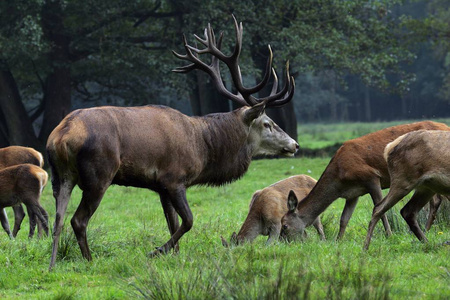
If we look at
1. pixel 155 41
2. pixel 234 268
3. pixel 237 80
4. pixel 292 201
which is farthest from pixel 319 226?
pixel 155 41

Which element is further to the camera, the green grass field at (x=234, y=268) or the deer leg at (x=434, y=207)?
the deer leg at (x=434, y=207)

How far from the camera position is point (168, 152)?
771cm

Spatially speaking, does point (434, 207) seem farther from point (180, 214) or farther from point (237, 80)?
point (180, 214)

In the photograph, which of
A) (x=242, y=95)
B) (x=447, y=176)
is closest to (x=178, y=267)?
(x=447, y=176)

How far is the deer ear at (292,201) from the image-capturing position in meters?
8.27

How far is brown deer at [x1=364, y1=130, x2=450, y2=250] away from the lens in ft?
23.0

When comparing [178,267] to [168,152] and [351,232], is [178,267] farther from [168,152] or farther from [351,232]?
[351,232]

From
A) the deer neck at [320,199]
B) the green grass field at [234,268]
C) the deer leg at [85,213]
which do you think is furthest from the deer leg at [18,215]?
the deer neck at [320,199]

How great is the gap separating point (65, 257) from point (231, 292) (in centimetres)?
278

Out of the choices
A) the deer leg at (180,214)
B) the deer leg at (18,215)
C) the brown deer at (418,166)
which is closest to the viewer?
the brown deer at (418,166)

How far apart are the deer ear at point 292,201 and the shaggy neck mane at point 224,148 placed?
812mm

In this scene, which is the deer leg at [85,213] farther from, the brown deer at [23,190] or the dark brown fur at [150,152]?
the brown deer at [23,190]

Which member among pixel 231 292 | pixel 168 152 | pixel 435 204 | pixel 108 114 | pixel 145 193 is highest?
pixel 108 114

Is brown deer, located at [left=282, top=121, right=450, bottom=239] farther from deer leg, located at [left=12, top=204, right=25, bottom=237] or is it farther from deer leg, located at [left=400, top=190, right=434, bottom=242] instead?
deer leg, located at [left=12, top=204, right=25, bottom=237]
